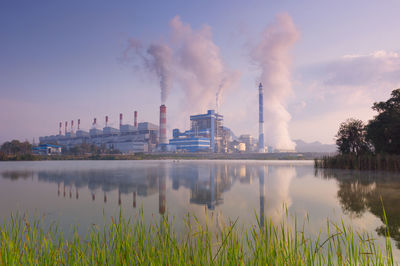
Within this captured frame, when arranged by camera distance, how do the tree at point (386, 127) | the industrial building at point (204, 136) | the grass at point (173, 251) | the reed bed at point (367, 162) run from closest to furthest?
the grass at point (173, 251)
the reed bed at point (367, 162)
the tree at point (386, 127)
the industrial building at point (204, 136)

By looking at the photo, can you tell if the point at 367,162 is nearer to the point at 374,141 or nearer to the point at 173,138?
the point at 374,141

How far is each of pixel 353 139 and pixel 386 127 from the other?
588 centimetres

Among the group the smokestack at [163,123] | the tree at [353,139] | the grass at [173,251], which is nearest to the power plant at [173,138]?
the smokestack at [163,123]

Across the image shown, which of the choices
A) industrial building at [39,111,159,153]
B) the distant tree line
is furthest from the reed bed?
industrial building at [39,111,159,153]

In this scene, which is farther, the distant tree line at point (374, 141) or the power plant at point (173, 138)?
the power plant at point (173, 138)

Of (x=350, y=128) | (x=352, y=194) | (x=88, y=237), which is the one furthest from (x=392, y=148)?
(x=88, y=237)

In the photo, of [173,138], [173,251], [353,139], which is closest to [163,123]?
[173,138]

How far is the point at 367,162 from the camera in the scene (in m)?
27.1

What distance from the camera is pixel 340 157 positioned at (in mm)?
30188

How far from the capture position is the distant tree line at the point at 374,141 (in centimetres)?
2634

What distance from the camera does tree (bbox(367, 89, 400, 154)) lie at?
2696cm

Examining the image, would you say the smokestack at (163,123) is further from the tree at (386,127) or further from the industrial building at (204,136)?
the tree at (386,127)

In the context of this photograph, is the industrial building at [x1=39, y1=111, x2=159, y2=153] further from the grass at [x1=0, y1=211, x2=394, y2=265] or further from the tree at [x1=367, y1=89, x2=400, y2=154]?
the grass at [x1=0, y1=211, x2=394, y2=265]

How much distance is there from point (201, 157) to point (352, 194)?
332ft
